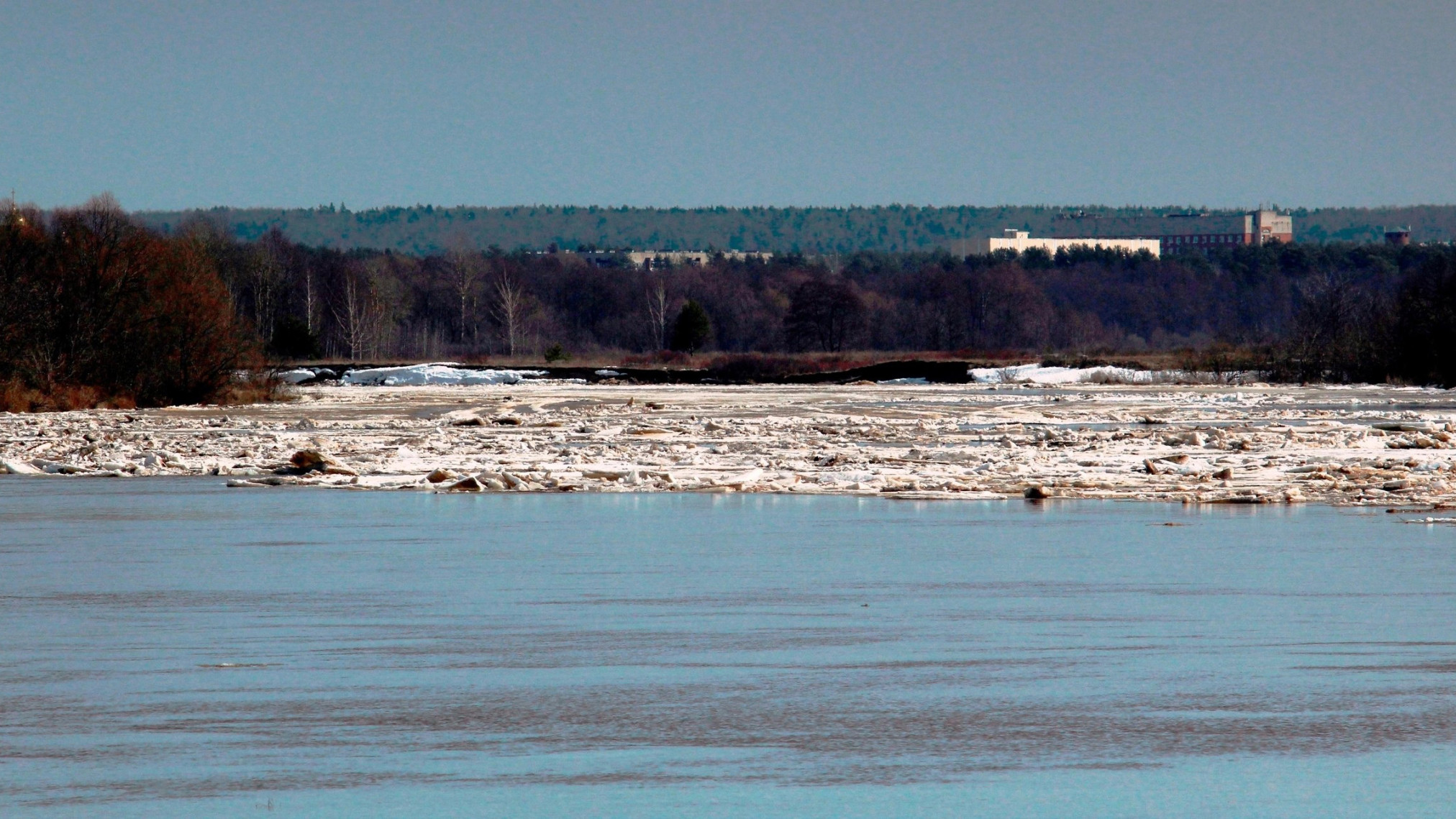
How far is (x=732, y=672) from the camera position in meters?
7.06

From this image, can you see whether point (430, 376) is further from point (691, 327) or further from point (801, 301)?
point (801, 301)

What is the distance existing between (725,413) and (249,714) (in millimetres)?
29465

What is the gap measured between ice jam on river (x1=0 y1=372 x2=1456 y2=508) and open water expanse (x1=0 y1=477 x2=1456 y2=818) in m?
4.13

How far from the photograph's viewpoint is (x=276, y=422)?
3291cm

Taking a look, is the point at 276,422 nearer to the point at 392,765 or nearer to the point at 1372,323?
the point at 392,765

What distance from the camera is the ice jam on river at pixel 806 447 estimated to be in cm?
1700

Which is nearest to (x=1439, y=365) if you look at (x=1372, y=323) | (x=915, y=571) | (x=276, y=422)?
(x=1372, y=323)

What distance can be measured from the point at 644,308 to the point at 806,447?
113054mm

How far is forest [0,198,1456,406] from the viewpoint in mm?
43875

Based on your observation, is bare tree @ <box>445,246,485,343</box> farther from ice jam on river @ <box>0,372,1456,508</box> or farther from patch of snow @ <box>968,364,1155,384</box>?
ice jam on river @ <box>0,372,1456,508</box>

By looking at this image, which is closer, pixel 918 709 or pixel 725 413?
pixel 918 709

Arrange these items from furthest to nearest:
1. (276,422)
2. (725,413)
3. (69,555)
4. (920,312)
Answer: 1. (920,312)
2. (725,413)
3. (276,422)
4. (69,555)

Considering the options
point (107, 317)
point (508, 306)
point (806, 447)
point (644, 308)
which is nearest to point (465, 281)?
point (508, 306)

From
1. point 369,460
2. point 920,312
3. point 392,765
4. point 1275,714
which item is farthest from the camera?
point 920,312
